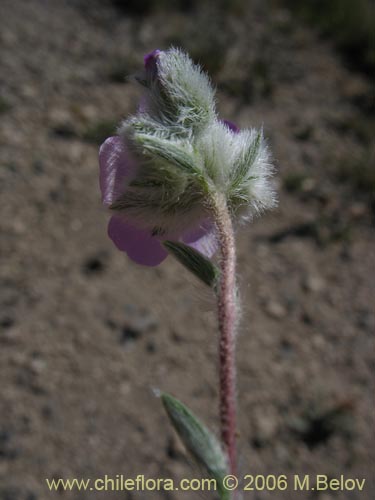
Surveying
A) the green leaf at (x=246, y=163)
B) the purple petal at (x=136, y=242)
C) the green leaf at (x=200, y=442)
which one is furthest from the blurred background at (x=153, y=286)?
the green leaf at (x=200, y=442)

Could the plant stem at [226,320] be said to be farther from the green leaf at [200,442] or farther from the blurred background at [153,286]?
the blurred background at [153,286]

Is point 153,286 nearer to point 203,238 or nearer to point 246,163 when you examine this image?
point 203,238

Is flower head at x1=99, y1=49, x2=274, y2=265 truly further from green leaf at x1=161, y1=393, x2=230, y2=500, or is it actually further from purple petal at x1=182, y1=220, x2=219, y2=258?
green leaf at x1=161, y1=393, x2=230, y2=500

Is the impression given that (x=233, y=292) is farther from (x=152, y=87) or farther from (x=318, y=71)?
(x=318, y=71)

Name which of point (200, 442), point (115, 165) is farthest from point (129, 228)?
point (200, 442)

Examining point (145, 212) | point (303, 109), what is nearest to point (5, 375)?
point (145, 212)
